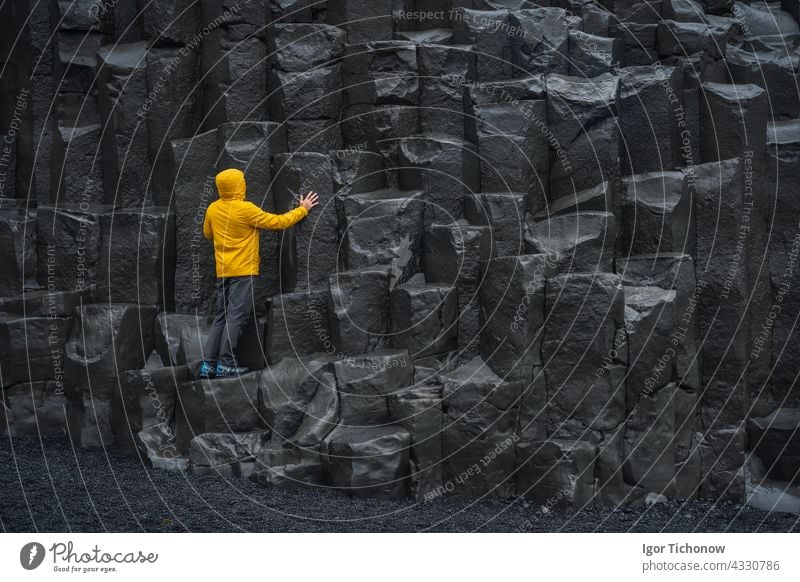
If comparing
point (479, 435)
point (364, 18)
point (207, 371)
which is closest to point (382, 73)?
point (364, 18)

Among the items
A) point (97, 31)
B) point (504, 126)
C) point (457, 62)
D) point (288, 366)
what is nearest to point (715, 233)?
point (504, 126)

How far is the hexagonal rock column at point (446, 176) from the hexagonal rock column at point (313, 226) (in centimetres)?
115

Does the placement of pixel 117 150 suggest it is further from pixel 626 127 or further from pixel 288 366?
pixel 626 127

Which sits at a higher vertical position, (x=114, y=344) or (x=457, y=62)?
(x=457, y=62)

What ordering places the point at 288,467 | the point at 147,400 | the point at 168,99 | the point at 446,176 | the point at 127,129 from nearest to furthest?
the point at 288,467 → the point at 147,400 → the point at 446,176 → the point at 168,99 → the point at 127,129

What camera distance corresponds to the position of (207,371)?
37.7ft

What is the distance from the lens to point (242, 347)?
1198 cm

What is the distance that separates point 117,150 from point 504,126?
206 inches

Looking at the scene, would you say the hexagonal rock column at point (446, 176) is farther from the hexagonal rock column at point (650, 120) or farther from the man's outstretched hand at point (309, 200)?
the hexagonal rock column at point (650, 120)

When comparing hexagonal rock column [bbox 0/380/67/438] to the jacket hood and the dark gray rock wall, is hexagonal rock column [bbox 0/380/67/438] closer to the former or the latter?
the dark gray rock wall

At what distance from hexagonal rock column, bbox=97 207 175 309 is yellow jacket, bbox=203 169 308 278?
1.11 m

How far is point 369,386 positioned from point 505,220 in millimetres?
2593

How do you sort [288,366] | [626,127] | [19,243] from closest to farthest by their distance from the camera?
[288,366] → [626,127] → [19,243]

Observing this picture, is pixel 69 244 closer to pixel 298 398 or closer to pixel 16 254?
pixel 16 254
